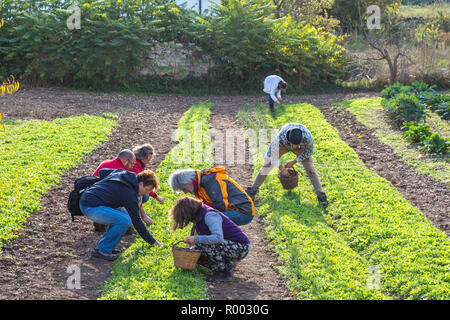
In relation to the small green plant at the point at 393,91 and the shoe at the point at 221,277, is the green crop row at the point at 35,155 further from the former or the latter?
the small green plant at the point at 393,91

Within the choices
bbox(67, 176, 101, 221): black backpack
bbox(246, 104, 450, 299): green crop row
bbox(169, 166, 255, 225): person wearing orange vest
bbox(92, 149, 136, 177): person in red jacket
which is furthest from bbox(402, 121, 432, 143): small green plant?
bbox(67, 176, 101, 221): black backpack

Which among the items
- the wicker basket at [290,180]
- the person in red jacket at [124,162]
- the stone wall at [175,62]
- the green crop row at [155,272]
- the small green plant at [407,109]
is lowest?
the green crop row at [155,272]

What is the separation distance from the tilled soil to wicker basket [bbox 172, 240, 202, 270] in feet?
1.14

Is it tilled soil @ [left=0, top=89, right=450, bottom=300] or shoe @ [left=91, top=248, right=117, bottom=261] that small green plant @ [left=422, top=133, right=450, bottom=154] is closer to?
tilled soil @ [left=0, top=89, right=450, bottom=300]

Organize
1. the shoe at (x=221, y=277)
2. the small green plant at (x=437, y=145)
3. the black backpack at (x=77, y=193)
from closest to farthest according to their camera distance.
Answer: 1. the shoe at (x=221, y=277)
2. the black backpack at (x=77, y=193)
3. the small green plant at (x=437, y=145)

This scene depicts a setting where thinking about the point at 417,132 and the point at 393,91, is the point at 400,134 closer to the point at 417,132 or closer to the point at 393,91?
the point at 417,132

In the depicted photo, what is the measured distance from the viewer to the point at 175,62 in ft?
74.3

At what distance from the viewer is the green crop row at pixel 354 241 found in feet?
20.3

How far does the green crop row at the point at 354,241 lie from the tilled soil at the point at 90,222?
362 millimetres

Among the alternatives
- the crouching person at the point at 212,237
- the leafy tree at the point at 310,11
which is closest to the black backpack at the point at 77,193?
the crouching person at the point at 212,237

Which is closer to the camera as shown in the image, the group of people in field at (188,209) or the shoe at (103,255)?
the group of people in field at (188,209)

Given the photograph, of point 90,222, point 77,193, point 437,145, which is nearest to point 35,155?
point 90,222
